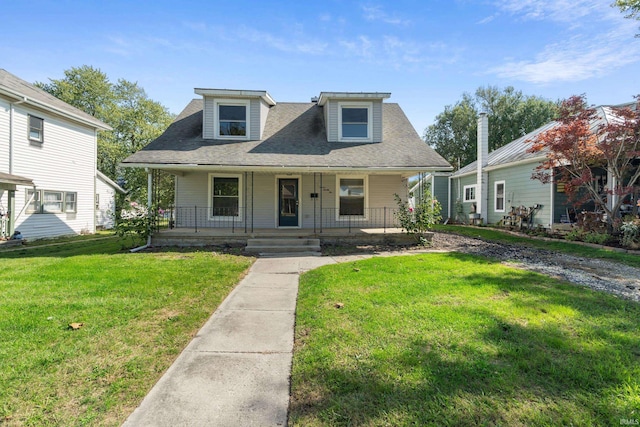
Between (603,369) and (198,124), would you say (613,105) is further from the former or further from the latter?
(198,124)

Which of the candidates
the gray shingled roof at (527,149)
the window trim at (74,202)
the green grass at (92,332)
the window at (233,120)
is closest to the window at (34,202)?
the window trim at (74,202)

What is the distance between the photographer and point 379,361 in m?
2.57

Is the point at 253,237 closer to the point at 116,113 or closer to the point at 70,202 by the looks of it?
the point at 70,202

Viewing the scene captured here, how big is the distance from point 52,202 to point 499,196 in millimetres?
21880

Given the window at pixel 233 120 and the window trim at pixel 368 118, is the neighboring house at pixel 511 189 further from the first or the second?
the window at pixel 233 120

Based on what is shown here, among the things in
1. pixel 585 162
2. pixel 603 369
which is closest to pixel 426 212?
pixel 585 162

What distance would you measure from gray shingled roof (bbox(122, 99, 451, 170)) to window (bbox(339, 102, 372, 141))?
0.42 metres

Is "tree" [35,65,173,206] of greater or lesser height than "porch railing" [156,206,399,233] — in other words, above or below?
above

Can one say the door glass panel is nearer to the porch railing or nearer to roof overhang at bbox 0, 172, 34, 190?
the porch railing

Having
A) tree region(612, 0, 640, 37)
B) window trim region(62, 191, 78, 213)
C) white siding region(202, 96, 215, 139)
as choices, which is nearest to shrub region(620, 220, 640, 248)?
tree region(612, 0, 640, 37)

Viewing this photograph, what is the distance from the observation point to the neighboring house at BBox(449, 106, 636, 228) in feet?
39.8

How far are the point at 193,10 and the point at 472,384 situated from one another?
10994mm

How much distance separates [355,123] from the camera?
11.9m

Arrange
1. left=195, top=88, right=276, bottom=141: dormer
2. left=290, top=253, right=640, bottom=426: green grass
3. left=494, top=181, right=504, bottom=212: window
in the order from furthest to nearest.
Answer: left=494, top=181, right=504, bottom=212: window < left=195, top=88, right=276, bottom=141: dormer < left=290, top=253, right=640, bottom=426: green grass
